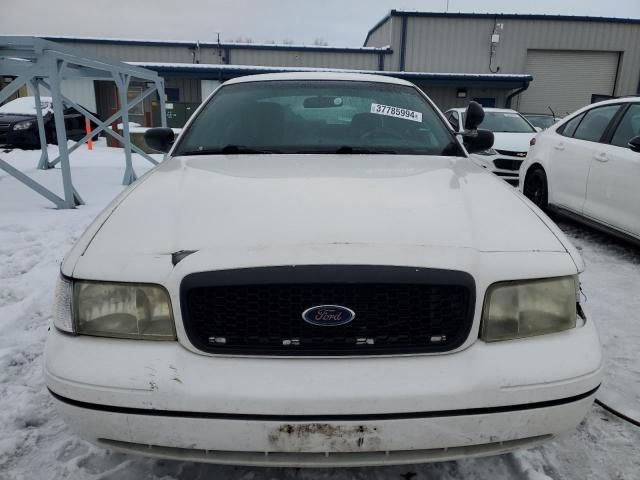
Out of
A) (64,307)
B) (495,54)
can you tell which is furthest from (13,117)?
(495,54)

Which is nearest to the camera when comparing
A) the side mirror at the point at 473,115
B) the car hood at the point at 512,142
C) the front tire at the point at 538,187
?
the side mirror at the point at 473,115

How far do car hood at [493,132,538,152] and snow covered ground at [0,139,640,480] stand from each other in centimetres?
427

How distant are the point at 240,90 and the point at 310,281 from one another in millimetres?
2080

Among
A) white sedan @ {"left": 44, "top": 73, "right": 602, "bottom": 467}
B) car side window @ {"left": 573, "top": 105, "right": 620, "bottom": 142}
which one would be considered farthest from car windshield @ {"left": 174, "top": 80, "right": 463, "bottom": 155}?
car side window @ {"left": 573, "top": 105, "right": 620, "bottom": 142}

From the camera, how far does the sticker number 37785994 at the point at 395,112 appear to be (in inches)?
113

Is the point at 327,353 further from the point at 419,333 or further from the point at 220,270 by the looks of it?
the point at 220,270

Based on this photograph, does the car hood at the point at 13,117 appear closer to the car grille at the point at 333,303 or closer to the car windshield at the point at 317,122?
the car windshield at the point at 317,122

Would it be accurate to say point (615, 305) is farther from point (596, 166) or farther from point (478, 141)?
point (596, 166)

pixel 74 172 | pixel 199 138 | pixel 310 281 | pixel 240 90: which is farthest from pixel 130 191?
pixel 74 172

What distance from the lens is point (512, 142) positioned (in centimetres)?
871

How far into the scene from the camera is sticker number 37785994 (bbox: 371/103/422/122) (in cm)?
287

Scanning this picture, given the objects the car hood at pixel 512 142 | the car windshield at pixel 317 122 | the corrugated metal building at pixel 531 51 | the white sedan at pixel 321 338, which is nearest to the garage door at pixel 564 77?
the corrugated metal building at pixel 531 51

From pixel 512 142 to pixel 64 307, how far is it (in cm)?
855

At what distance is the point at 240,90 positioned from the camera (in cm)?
311
